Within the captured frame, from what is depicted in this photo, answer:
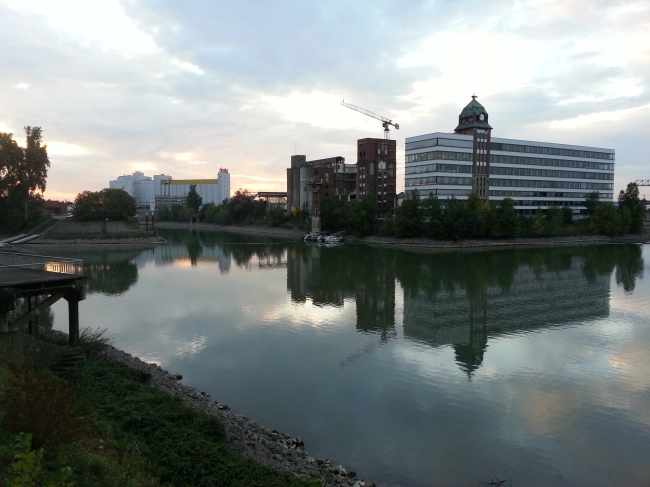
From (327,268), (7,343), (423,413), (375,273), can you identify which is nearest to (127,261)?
(327,268)

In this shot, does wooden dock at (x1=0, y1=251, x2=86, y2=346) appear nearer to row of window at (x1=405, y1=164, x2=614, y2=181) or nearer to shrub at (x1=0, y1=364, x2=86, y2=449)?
shrub at (x1=0, y1=364, x2=86, y2=449)

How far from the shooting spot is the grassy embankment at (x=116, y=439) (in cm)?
621

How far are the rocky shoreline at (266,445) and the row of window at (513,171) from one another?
54.9m

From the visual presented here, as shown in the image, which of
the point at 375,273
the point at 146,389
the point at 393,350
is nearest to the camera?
the point at 146,389

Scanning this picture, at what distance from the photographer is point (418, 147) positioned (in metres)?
64.3

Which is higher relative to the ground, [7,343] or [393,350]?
[7,343]

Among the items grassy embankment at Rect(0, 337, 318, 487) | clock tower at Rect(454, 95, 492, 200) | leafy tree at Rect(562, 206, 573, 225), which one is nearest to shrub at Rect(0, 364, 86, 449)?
grassy embankment at Rect(0, 337, 318, 487)

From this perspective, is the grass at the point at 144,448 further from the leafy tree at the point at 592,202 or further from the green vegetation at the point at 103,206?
the leafy tree at the point at 592,202

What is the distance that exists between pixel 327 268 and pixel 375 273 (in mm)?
4702

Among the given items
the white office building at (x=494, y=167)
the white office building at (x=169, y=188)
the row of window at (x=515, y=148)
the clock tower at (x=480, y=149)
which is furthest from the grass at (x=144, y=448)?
the white office building at (x=169, y=188)

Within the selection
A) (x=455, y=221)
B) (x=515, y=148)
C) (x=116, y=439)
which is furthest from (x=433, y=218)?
(x=116, y=439)

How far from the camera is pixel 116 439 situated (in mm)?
7906

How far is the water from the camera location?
9617 mm

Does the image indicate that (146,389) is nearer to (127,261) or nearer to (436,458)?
(436,458)
